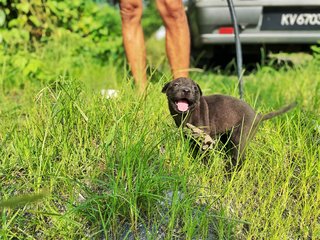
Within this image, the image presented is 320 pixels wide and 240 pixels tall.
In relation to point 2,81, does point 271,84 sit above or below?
below

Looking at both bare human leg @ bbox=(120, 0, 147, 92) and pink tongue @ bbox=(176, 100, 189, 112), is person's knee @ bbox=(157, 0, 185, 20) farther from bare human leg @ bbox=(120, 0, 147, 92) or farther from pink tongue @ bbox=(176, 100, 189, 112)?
pink tongue @ bbox=(176, 100, 189, 112)

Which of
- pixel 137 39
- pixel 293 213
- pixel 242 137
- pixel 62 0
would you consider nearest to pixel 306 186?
pixel 293 213

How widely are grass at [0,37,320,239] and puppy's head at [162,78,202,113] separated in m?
0.11

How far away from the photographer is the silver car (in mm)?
5605

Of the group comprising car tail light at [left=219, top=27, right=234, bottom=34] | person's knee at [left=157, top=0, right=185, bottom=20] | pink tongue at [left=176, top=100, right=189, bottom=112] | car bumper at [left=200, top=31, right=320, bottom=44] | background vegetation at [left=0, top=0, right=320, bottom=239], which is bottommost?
car bumper at [left=200, top=31, right=320, bottom=44]

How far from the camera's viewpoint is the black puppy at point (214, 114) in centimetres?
268

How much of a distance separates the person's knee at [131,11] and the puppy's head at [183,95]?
139 centimetres

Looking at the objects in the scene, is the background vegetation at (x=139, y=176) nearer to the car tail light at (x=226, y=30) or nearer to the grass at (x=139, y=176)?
the grass at (x=139, y=176)

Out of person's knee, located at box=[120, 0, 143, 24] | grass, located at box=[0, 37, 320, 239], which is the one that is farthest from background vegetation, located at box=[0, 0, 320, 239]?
person's knee, located at box=[120, 0, 143, 24]

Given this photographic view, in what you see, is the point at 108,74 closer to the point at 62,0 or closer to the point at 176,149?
the point at 62,0

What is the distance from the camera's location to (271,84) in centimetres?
466

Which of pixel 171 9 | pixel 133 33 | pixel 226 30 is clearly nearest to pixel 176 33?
pixel 171 9

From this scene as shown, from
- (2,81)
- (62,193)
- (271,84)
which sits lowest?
(271,84)

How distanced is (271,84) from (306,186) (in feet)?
6.98
